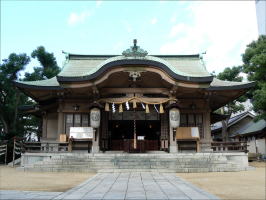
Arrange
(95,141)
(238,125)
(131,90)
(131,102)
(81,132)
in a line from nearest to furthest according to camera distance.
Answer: (95,141), (131,102), (81,132), (131,90), (238,125)

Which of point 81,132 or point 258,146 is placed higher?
point 81,132

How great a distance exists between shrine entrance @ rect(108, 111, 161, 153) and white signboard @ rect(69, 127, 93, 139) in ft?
6.52

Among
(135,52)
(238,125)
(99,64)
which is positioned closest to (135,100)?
(135,52)

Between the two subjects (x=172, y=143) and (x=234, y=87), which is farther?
(x=234, y=87)

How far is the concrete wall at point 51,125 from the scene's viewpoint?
784 inches

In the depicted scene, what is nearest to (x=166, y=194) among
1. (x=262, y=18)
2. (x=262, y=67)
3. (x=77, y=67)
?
(x=77, y=67)

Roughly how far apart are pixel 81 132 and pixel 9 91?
1362cm

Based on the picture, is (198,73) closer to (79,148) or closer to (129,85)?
(129,85)

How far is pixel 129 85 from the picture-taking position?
1836cm

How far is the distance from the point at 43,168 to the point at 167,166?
5985mm

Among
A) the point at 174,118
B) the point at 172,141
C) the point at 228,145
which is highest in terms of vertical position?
the point at 174,118

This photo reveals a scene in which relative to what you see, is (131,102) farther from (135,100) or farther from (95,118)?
(95,118)

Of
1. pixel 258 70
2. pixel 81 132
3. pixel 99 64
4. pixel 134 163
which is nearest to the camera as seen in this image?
pixel 134 163

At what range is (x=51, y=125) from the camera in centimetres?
2006
